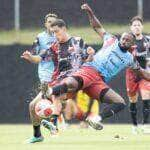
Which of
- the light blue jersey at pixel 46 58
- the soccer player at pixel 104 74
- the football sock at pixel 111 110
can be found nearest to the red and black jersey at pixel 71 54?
the soccer player at pixel 104 74

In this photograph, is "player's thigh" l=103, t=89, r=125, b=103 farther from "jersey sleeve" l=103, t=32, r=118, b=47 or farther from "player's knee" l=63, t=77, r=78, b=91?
"jersey sleeve" l=103, t=32, r=118, b=47

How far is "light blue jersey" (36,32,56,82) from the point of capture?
60.2ft

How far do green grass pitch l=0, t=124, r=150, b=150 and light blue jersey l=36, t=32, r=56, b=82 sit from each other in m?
1.12

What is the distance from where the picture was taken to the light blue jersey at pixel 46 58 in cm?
1834

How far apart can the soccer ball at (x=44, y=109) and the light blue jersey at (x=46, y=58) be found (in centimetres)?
220

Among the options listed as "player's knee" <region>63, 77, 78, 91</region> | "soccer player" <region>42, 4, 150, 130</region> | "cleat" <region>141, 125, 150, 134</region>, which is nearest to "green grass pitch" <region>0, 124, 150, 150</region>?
"cleat" <region>141, 125, 150, 134</region>

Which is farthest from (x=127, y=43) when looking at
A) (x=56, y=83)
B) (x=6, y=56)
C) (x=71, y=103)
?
(x=6, y=56)

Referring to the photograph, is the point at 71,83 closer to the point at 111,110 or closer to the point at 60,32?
the point at 111,110

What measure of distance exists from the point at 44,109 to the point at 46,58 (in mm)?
2393

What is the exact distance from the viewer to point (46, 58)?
1803 cm

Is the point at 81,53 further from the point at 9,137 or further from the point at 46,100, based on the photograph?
the point at 9,137

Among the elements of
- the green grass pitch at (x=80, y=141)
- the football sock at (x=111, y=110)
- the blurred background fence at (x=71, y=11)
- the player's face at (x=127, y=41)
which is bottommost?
the green grass pitch at (x=80, y=141)

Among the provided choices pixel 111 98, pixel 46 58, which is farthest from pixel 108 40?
pixel 46 58

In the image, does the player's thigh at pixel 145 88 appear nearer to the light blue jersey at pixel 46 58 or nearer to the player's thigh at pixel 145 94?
the player's thigh at pixel 145 94
